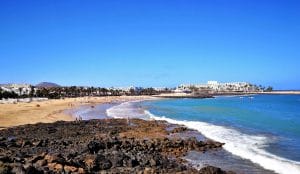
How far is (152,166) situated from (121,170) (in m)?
1.47

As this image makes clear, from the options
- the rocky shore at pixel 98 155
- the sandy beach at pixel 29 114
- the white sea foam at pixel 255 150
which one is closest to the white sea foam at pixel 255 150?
the white sea foam at pixel 255 150

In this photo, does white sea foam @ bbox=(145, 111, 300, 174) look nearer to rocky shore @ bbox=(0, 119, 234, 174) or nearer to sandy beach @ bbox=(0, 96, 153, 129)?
rocky shore @ bbox=(0, 119, 234, 174)

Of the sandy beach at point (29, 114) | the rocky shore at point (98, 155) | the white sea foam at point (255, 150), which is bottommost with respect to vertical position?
the white sea foam at point (255, 150)

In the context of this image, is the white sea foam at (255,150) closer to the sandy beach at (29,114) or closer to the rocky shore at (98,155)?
the rocky shore at (98,155)

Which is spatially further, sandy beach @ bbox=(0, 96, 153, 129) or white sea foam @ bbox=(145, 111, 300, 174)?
sandy beach @ bbox=(0, 96, 153, 129)

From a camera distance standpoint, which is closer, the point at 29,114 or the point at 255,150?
the point at 255,150

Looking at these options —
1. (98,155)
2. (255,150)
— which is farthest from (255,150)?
(98,155)

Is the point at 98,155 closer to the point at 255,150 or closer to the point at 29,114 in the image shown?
the point at 255,150

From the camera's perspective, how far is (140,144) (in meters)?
22.2

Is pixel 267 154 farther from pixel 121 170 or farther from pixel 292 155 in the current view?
pixel 121 170

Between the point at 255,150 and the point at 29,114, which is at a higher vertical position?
the point at 29,114

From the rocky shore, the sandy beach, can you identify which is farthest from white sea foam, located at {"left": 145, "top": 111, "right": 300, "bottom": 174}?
the sandy beach

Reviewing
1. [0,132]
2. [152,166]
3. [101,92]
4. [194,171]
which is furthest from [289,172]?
[101,92]

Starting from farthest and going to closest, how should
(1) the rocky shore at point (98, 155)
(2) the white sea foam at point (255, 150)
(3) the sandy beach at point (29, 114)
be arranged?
(3) the sandy beach at point (29, 114)
(2) the white sea foam at point (255, 150)
(1) the rocky shore at point (98, 155)
